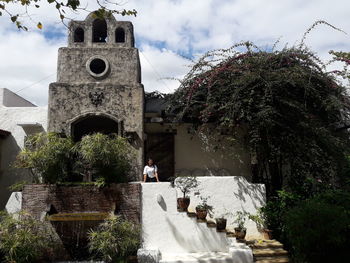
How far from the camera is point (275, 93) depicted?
9352 millimetres

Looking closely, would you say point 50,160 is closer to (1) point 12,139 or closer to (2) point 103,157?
(2) point 103,157

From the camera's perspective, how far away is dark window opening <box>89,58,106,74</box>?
36.1 ft

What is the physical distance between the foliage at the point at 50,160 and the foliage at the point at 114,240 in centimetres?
192

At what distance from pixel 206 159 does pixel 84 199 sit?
16.1 ft

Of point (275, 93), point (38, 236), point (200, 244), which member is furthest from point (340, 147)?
point (38, 236)

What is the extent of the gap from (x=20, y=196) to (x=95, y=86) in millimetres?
4079

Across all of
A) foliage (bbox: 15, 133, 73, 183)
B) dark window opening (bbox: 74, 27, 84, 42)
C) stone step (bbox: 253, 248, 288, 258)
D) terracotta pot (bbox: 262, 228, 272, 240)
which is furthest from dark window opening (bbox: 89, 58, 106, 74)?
stone step (bbox: 253, 248, 288, 258)

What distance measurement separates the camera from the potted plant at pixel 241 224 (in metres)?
8.00

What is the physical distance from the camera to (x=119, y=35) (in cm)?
1152

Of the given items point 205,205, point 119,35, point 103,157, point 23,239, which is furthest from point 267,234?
point 119,35

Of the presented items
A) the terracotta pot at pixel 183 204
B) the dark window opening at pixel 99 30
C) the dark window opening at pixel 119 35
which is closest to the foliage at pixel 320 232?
the terracotta pot at pixel 183 204

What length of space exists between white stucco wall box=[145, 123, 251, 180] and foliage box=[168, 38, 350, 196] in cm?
119

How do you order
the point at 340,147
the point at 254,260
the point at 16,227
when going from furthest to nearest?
1. the point at 340,147
2. the point at 16,227
3. the point at 254,260

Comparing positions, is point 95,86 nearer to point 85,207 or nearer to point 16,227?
point 85,207
